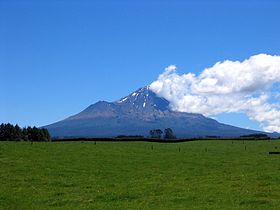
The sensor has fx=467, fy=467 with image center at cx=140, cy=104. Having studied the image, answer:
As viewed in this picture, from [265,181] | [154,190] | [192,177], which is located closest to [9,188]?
[154,190]

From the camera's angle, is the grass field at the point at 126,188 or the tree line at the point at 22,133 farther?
the tree line at the point at 22,133

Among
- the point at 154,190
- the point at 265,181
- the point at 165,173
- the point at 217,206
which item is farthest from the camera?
the point at 165,173

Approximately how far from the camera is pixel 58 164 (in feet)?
151

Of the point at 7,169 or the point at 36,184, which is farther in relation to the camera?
the point at 7,169

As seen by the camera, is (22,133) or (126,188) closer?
(126,188)

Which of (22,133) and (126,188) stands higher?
(22,133)

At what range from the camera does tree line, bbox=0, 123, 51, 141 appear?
119000 mm

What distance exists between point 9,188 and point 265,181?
55.7ft

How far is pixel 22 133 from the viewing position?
12069 cm

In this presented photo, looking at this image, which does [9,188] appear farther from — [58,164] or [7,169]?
[58,164]

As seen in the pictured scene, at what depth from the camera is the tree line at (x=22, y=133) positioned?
119000 mm

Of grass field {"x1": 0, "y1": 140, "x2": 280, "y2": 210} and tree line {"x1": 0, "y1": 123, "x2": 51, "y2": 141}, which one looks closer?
grass field {"x1": 0, "y1": 140, "x2": 280, "y2": 210}

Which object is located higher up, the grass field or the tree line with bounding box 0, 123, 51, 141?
the tree line with bounding box 0, 123, 51, 141

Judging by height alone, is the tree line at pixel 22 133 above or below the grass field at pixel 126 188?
above
